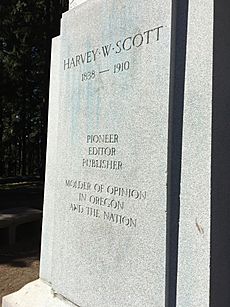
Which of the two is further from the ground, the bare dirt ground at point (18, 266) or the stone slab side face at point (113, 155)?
the stone slab side face at point (113, 155)

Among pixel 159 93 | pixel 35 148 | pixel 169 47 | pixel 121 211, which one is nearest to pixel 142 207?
pixel 121 211

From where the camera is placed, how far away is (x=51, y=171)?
11.9 feet

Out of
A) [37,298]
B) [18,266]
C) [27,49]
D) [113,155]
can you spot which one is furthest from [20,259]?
[27,49]

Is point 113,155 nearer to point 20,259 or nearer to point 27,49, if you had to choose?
point 20,259

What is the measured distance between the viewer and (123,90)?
8.73 ft

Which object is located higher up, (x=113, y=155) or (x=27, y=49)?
(x=27, y=49)

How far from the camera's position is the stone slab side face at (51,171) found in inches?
140

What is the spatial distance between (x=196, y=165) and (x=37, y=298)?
1.83 metres

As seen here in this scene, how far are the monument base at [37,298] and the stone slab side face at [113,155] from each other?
11cm

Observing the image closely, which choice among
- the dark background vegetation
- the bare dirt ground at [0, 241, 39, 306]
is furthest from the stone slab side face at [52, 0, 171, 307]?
the dark background vegetation

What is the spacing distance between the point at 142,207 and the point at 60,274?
1071mm

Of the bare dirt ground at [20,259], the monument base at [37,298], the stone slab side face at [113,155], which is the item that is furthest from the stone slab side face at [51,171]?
the bare dirt ground at [20,259]

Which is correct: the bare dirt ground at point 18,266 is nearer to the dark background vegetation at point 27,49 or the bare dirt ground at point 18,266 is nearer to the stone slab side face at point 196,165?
the stone slab side face at point 196,165

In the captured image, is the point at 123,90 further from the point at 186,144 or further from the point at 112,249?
the point at 112,249
